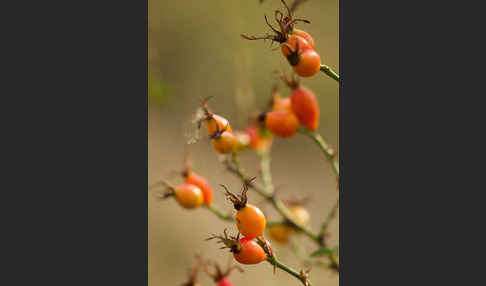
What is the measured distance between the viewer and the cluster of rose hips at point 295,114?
94 centimetres

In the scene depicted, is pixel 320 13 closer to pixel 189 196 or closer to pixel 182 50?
pixel 189 196

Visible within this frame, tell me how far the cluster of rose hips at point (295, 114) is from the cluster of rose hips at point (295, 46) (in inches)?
8.8

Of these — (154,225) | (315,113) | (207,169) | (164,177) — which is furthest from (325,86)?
(315,113)

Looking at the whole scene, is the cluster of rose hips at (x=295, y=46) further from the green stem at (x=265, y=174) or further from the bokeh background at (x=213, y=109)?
the bokeh background at (x=213, y=109)

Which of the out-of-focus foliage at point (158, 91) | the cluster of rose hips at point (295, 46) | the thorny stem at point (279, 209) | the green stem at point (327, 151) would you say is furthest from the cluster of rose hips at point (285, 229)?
the out-of-focus foliage at point (158, 91)

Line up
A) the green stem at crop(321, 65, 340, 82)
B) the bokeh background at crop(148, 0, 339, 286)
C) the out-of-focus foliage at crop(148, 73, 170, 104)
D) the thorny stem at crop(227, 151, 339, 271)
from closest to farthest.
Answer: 1. the green stem at crop(321, 65, 340, 82)
2. the thorny stem at crop(227, 151, 339, 271)
3. the bokeh background at crop(148, 0, 339, 286)
4. the out-of-focus foliage at crop(148, 73, 170, 104)

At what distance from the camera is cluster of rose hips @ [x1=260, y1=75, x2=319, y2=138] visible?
0.94 metres

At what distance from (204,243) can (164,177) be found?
291 millimetres

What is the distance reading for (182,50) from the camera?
6.21ft

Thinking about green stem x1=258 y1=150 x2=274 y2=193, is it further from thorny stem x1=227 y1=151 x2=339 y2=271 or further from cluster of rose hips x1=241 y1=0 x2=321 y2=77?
cluster of rose hips x1=241 y1=0 x2=321 y2=77

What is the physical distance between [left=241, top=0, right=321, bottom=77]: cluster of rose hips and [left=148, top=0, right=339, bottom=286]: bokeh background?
2.54 feet

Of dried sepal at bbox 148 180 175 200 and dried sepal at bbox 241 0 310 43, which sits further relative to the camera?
dried sepal at bbox 148 180 175 200

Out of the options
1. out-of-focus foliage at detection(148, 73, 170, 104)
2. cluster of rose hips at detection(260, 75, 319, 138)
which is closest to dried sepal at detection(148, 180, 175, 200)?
cluster of rose hips at detection(260, 75, 319, 138)

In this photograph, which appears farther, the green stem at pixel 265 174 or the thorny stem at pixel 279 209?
the green stem at pixel 265 174
